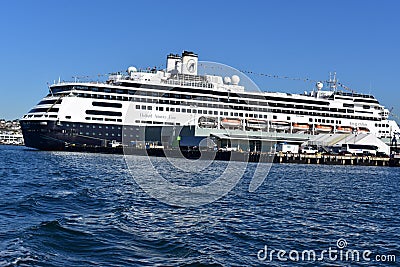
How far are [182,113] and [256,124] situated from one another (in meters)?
14.4

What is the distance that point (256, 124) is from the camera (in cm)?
8725

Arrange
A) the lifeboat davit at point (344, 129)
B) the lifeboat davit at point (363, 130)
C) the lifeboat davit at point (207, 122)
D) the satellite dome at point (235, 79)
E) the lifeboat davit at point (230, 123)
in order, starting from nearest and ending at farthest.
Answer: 1. the lifeboat davit at point (207, 122)
2. the lifeboat davit at point (230, 123)
3. the satellite dome at point (235, 79)
4. the lifeboat davit at point (344, 129)
5. the lifeboat davit at point (363, 130)

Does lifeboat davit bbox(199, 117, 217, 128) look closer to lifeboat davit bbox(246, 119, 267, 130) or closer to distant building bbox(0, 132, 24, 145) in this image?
lifeboat davit bbox(246, 119, 267, 130)

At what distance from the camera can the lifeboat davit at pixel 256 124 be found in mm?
86225

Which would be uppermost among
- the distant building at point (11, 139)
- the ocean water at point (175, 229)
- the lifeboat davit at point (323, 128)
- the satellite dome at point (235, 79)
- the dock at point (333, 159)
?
the satellite dome at point (235, 79)

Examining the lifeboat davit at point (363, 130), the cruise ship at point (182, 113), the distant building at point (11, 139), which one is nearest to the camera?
the cruise ship at point (182, 113)

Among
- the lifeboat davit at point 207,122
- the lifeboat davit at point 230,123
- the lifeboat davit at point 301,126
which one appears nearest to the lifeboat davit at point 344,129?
the lifeboat davit at point 301,126

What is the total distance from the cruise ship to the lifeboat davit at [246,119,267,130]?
18cm

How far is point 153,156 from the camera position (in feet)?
239

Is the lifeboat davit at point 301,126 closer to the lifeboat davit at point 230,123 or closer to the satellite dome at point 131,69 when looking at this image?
the lifeboat davit at point 230,123

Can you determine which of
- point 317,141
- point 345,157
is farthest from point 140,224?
point 317,141

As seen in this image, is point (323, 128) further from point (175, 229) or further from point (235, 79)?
point (175, 229)

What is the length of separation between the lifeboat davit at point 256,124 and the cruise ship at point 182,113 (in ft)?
0.58

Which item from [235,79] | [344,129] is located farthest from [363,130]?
[235,79]
